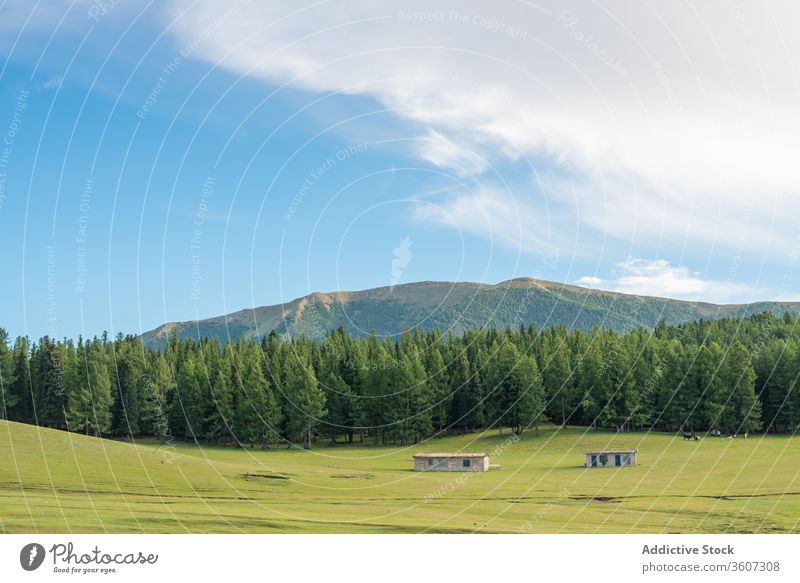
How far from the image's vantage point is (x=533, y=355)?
113 metres

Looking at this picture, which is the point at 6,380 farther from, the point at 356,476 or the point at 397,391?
the point at 356,476

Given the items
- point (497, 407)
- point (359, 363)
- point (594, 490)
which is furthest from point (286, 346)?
point (594, 490)

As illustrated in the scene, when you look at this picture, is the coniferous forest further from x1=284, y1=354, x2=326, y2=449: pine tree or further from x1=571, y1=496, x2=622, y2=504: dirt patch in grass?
x1=571, y1=496, x2=622, y2=504: dirt patch in grass

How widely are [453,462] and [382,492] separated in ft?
69.4

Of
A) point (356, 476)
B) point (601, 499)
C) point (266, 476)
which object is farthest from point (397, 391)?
point (601, 499)

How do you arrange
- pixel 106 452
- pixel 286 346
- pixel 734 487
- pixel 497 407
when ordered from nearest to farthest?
1. pixel 734 487
2. pixel 106 452
3. pixel 497 407
4. pixel 286 346

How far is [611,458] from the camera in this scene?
74.1m

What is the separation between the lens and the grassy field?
38656 millimetres

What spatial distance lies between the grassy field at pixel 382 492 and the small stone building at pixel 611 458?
151 centimetres

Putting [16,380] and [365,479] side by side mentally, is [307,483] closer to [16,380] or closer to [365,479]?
[365,479]

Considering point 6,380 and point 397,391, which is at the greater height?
point 6,380

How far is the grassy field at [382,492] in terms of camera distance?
38656 millimetres

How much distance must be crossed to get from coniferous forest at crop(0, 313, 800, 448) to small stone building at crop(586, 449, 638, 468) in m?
19.2
